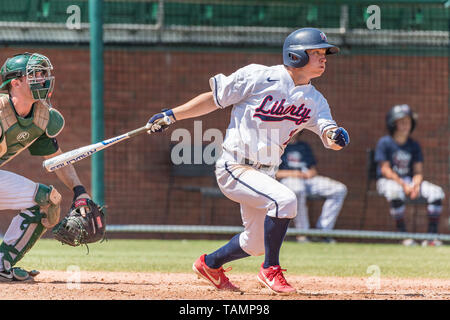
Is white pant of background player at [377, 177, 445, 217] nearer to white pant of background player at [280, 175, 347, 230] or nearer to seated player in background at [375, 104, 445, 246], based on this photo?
seated player in background at [375, 104, 445, 246]

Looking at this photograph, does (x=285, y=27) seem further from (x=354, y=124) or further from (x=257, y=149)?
(x=257, y=149)

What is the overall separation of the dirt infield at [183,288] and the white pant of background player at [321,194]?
9.24 feet

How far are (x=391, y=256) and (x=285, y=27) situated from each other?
3605 millimetres

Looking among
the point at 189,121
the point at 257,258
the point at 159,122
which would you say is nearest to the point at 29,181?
the point at 159,122

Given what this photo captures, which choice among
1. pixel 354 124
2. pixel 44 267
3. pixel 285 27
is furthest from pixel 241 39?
pixel 44 267

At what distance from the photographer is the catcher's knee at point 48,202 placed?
15.7 feet

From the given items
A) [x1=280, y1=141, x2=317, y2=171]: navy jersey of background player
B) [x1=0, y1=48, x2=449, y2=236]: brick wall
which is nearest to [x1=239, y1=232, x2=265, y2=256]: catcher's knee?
[x1=280, y1=141, x2=317, y2=171]: navy jersey of background player

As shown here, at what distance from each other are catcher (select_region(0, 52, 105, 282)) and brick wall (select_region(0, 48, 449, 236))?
4484mm

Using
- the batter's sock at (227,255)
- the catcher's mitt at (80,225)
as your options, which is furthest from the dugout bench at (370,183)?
the catcher's mitt at (80,225)

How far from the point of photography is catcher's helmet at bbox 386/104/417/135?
29.9 ft

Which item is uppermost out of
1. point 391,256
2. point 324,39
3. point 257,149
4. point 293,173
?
point 324,39

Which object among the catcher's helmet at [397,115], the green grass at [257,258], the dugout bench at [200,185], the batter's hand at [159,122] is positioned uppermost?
the batter's hand at [159,122]

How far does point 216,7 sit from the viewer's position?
9938 millimetres

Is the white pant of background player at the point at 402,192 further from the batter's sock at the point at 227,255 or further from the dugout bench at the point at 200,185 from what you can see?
the batter's sock at the point at 227,255
